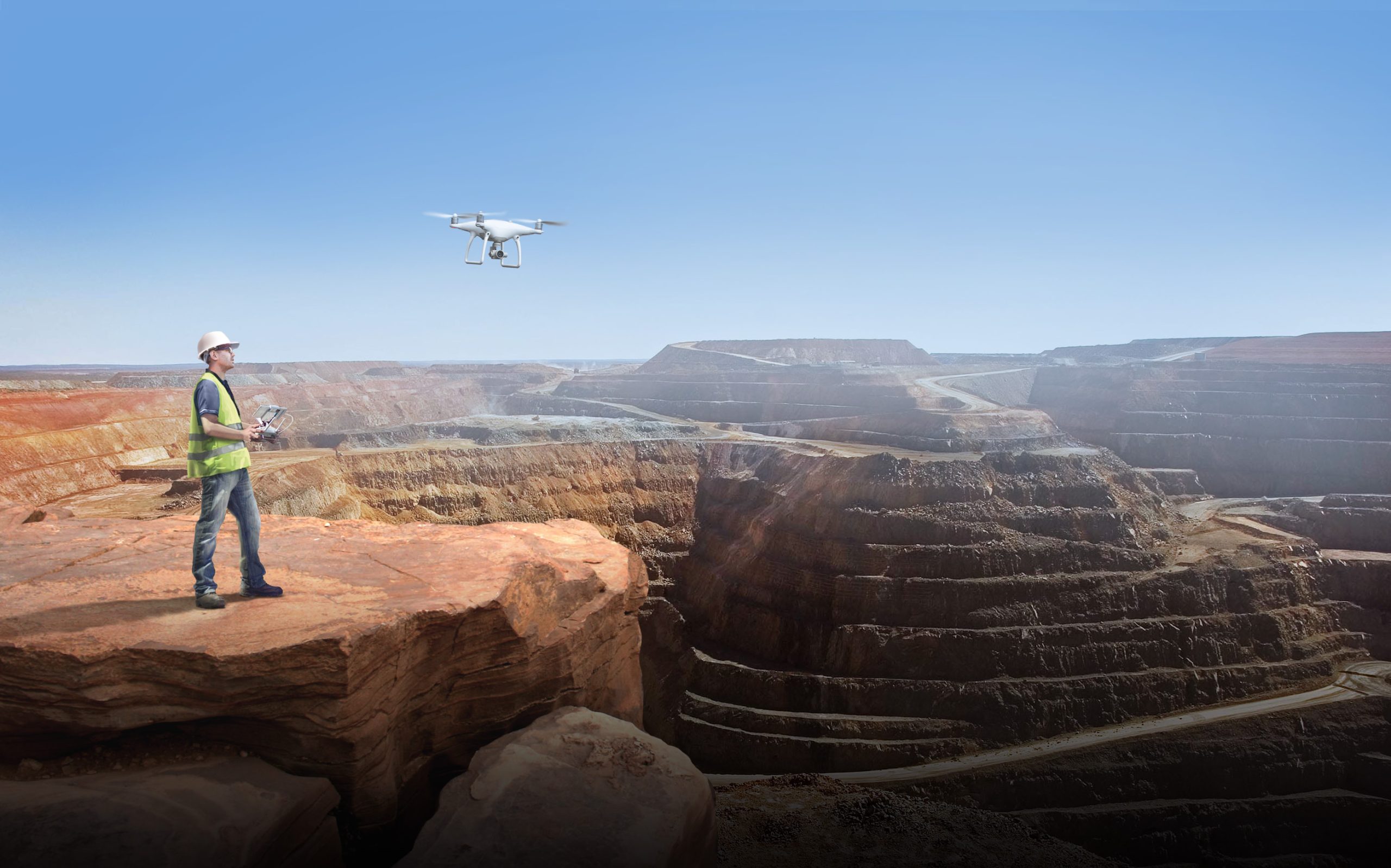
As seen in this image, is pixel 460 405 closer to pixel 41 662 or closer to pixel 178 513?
pixel 178 513

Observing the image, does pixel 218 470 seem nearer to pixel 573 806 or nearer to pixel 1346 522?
pixel 573 806

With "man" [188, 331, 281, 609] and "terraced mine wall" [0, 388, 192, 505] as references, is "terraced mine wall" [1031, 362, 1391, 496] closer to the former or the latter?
"man" [188, 331, 281, 609]

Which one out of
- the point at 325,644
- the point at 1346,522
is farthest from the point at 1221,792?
the point at 325,644

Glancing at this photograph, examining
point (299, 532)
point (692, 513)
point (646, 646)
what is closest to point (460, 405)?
point (692, 513)

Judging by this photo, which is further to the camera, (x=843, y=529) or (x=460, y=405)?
(x=460, y=405)

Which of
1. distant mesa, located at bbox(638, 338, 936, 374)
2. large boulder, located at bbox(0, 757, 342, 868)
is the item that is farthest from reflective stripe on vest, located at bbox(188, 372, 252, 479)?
distant mesa, located at bbox(638, 338, 936, 374)

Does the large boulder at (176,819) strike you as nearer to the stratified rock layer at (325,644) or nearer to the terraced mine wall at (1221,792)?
the stratified rock layer at (325,644)
